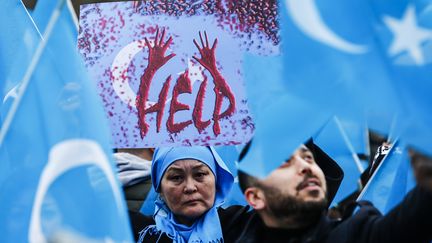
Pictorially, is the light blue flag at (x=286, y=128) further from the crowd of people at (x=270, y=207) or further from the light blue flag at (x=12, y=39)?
the light blue flag at (x=12, y=39)

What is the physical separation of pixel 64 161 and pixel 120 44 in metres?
0.93

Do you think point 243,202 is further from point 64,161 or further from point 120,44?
point 64,161

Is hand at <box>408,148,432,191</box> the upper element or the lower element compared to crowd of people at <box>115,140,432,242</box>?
upper

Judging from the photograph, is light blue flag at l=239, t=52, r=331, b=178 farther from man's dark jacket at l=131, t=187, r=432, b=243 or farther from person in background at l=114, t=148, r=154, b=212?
person in background at l=114, t=148, r=154, b=212

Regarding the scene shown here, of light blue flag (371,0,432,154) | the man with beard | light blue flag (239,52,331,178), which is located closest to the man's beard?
the man with beard

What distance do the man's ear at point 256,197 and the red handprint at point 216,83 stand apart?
37 centimetres

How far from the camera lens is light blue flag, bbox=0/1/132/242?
2.52 metres

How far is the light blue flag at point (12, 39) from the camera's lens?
11.2 feet

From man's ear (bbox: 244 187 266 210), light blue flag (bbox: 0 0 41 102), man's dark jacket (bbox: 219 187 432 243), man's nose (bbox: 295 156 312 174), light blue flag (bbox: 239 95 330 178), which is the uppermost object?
light blue flag (bbox: 0 0 41 102)

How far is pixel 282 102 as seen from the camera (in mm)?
2496

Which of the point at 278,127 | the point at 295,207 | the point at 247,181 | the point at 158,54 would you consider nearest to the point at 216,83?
the point at 158,54

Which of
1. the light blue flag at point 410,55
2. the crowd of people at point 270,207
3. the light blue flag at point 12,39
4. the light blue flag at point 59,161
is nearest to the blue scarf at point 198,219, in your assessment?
the crowd of people at point 270,207

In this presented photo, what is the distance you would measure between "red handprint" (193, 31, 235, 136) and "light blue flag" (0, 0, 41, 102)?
675 mm

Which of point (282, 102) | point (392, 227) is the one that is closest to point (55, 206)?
point (282, 102)
